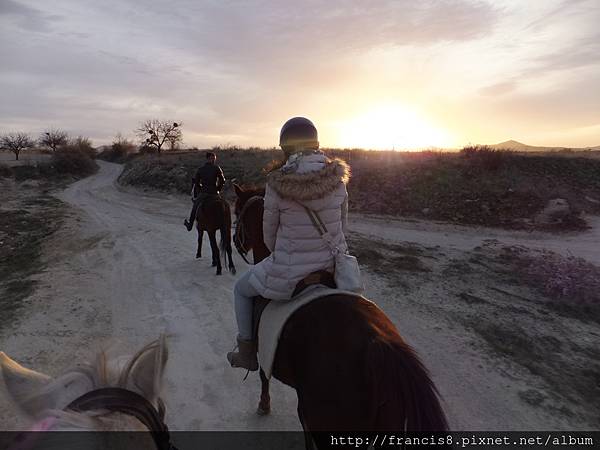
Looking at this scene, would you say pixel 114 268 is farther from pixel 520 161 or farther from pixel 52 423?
pixel 520 161

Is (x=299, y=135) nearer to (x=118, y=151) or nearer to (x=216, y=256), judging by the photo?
(x=216, y=256)

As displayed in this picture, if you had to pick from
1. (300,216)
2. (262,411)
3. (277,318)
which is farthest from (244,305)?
(262,411)

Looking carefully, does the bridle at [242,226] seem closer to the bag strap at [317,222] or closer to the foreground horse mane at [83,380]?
the bag strap at [317,222]

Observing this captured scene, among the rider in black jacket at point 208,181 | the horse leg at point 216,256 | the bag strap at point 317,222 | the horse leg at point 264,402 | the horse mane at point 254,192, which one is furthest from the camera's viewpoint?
the rider in black jacket at point 208,181

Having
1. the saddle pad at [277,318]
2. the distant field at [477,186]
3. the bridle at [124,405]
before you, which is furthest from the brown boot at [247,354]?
the distant field at [477,186]

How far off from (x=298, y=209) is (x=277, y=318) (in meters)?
0.85

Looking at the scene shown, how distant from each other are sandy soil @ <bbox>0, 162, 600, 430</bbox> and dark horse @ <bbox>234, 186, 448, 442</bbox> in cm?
112

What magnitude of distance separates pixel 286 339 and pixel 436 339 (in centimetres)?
375

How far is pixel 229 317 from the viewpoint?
620 cm

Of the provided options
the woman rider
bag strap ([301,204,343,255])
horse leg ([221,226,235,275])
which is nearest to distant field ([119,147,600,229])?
horse leg ([221,226,235,275])

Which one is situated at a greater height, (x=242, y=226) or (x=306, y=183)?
(x=306, y=183)

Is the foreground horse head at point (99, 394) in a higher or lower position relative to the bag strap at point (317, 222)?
lower

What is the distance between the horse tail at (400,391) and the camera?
1.82 meters

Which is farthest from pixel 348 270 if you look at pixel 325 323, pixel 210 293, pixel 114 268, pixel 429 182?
pixel 429 182
